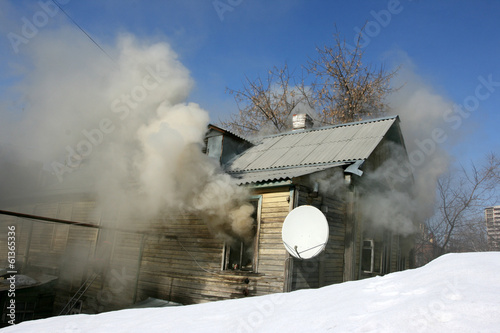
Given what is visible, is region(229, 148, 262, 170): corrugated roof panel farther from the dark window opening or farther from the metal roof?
the dark window opening

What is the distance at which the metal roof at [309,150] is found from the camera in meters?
10.7

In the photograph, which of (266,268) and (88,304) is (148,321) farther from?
(88,304)

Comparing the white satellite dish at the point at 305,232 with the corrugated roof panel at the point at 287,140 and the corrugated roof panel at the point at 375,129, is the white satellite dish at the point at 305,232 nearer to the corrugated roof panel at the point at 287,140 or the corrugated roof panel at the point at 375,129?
the corrugated roof panel at the point at 375,129

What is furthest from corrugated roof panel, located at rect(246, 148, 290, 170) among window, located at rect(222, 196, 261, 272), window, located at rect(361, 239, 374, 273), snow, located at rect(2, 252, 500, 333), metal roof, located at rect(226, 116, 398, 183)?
snow, located at rect(2, 252, 500, 333)

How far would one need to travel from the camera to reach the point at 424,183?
1577 cm

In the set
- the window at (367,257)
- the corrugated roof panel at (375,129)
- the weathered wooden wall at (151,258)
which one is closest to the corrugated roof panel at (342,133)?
the corrugated roof panel at (375,129)

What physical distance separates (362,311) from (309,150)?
9.48 m

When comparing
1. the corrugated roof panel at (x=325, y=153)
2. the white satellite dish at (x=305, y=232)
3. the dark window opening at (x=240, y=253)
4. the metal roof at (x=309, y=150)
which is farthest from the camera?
the corrugated roof panel at (x=325, y=153)

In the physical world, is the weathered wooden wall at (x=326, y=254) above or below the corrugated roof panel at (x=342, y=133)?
below

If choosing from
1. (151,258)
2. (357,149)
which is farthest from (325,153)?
(151,258)

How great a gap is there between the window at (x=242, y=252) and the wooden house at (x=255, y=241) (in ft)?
0.10

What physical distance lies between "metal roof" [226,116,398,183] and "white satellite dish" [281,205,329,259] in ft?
5.34

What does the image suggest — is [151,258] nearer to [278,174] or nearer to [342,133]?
[278,174]

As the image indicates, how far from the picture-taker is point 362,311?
285 centimetres
